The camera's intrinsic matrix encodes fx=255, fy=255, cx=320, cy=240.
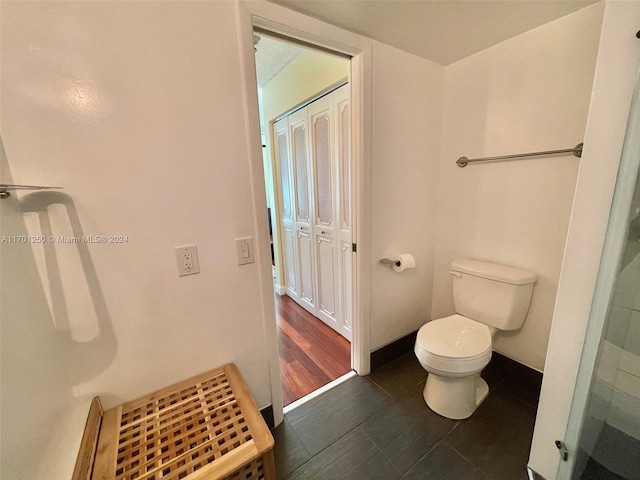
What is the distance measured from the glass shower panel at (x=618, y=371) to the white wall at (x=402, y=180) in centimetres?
99

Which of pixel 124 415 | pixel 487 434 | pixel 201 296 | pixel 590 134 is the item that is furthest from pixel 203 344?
pixel 590 134

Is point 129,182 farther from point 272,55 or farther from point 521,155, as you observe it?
point 521,155

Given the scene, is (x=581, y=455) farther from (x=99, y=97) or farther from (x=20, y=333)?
(x=99, y=97)

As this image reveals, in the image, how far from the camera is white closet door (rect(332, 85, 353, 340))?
1808 mm

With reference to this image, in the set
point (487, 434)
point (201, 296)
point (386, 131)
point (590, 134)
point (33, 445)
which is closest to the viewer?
point (33, 445)

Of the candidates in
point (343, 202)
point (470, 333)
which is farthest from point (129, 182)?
point (470, 333)

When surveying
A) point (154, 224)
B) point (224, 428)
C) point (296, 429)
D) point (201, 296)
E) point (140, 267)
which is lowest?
point (296, 429)

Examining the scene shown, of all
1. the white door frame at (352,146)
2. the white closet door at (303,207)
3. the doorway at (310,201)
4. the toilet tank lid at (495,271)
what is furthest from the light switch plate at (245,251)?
the toilet tank lid at (495,271)

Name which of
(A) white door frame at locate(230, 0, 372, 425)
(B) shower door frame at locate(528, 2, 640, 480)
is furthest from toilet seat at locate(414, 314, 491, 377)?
(A) white door frame at locate(230, 0, 372, 425)

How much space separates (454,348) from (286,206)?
2.03 m

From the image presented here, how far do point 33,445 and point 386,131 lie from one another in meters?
1.91

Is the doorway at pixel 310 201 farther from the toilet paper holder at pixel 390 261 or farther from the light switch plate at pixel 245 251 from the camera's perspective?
the light switch plate at pixel 245 251

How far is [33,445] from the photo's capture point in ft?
2.23

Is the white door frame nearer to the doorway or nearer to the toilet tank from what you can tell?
the doorway
